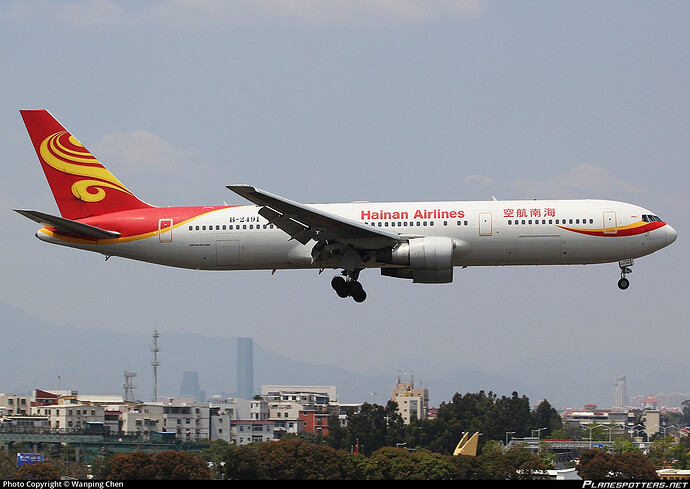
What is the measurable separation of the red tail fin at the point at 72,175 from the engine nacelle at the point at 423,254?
1276cm

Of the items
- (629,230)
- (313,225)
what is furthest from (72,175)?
(629,230)

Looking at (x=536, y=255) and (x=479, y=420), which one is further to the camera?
(x=479, y=420)

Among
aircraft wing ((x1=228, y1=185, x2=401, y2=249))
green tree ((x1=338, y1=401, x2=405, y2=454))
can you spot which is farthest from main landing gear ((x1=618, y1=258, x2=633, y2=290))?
green tree ((x1=338, y1=401, x2=405, y2=454))

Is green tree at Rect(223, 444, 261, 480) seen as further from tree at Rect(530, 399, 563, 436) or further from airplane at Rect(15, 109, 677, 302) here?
tree at Rect(530, 399, 563, 436)

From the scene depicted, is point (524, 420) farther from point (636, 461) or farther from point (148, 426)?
point (636, 461)

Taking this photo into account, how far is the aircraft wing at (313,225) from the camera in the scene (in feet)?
130

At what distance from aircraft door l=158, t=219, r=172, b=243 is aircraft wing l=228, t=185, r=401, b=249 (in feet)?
18.0

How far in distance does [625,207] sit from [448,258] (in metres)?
8.74

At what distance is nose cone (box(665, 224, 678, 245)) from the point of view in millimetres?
43188

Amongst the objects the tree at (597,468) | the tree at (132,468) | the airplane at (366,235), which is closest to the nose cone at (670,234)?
the airplane at (366,235)

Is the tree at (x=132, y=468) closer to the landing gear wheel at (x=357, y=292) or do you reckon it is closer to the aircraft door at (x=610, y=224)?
the landing gear wheel at (x=357, y=292)

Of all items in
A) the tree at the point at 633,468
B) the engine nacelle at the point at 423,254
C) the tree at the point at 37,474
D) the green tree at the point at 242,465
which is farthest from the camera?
the tree at the point at 633,468

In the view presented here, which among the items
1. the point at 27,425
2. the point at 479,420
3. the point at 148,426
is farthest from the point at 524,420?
the point at 27,425

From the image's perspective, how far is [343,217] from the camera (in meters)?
43.0
